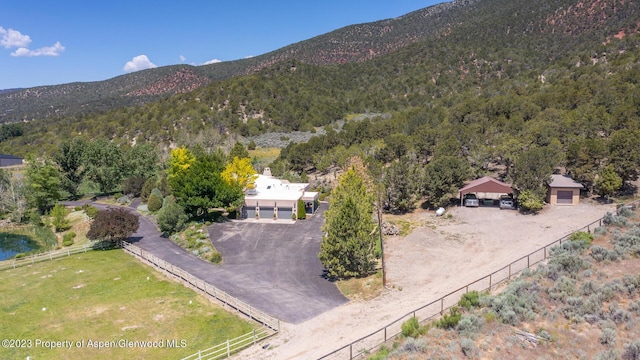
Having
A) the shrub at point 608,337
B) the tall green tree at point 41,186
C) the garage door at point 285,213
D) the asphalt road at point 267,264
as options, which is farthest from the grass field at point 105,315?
the tall green tree at point 41,186

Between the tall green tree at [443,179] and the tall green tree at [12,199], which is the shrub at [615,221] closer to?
the tall green tree at [443,179]

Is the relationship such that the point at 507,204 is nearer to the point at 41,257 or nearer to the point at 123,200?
the point at 41,257

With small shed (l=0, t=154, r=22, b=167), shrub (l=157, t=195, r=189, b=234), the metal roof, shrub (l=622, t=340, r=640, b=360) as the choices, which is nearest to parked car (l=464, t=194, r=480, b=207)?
the metal roof

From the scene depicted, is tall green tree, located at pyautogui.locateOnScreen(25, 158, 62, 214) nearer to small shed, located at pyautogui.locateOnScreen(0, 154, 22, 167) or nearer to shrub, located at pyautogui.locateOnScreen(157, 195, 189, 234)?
shrub, located at pyautogui.locateOnScreen(157, 195, 189, 234)

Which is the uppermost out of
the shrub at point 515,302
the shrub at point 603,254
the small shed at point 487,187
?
the small shed at point 487,187

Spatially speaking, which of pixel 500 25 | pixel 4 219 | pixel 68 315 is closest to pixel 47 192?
pixel 4 219

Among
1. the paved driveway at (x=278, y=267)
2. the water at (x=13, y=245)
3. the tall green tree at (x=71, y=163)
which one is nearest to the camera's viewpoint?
the paved driveway at (x=278, y=267)

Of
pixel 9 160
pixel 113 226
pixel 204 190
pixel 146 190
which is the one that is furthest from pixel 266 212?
pixel 9 160
